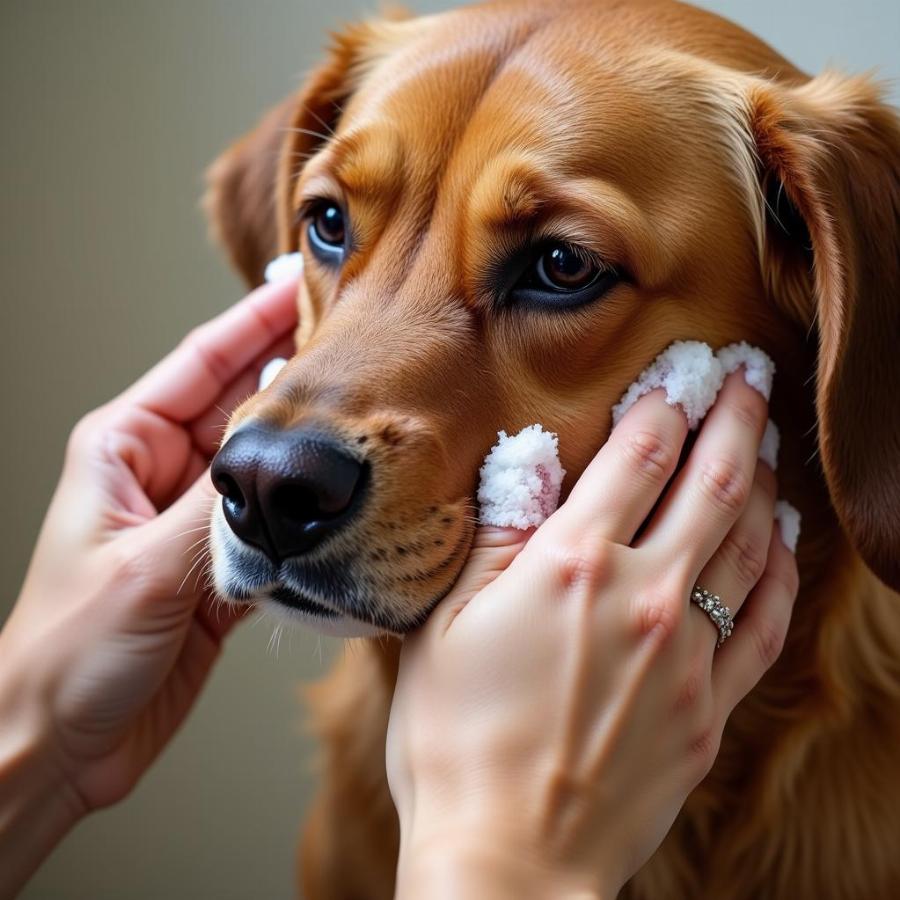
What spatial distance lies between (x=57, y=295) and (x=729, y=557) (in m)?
1.44

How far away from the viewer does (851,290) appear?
1.08 meters

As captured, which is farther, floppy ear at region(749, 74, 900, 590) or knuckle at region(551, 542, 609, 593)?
floppy ear at region(749, 74, 900, 590)

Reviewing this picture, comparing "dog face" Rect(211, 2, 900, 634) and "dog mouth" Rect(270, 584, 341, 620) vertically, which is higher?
"dog face" Rect(211, 2, 900, 634)

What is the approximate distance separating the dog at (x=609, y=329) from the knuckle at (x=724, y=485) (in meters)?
0.12

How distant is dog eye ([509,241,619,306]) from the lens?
1.09 m

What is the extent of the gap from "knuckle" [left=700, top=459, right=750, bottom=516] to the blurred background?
0.93m

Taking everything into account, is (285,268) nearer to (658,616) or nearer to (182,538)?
(182,538)

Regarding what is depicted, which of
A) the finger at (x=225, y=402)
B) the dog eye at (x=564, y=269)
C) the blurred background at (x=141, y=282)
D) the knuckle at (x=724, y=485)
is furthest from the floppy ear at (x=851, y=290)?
the blurred background at (x=141, y=282)

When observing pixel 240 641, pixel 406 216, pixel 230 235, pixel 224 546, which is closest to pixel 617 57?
pixel 406 216

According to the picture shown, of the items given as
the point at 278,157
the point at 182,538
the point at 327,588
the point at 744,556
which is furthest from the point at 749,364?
the point at 278,157

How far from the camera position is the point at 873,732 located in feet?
4.29

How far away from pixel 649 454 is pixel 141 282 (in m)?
1.32

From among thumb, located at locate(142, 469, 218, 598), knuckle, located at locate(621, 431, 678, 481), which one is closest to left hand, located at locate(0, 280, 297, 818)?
thumb, located at locate(142, 469, 218, 598)

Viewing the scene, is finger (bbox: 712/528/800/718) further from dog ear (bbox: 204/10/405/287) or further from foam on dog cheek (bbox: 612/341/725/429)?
dog ear (bbox: 204/10/405/287)
